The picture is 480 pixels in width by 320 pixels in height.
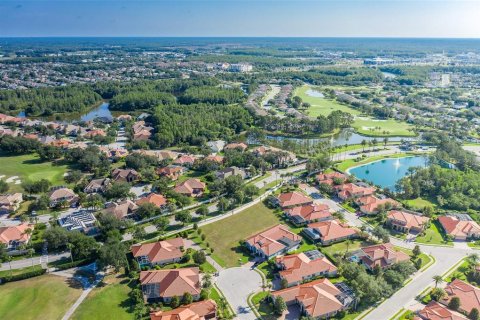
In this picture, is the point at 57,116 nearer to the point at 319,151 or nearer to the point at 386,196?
the point at 319,151

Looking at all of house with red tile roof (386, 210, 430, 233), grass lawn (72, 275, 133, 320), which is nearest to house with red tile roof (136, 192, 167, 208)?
grass lawn (72, 275, 133, 320)

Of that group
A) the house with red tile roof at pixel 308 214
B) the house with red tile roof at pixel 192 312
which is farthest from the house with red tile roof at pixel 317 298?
the house with red tile roof at pixel 308 214

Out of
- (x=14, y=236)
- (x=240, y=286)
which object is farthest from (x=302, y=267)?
(x=14, y=236)

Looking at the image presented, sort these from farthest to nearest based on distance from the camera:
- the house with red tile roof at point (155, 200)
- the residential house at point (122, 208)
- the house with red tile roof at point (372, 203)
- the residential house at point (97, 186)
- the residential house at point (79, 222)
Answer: the residential house at point (97, 186) < the house with red tile roof at point (155, 200) < the house with red tile roof at point (372, 203) < the residential house at point (122, 208) < the residential house at point (79, 222)

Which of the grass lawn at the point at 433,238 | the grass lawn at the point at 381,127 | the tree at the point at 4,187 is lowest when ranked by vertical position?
the grass lawn at the point at 433,238

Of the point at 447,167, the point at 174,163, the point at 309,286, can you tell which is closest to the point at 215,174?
the point at 174,163

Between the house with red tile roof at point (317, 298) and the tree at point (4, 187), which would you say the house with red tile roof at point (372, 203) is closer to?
the house with red tile roof at point (317, 298)
